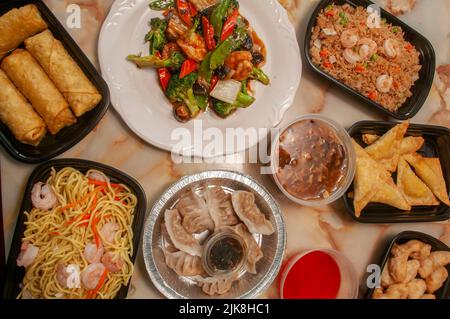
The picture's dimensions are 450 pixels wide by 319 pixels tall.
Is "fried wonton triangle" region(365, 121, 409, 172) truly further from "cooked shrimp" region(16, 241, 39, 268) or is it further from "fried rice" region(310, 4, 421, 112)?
"cooked shrimp" region(16, 241, 39, 268)

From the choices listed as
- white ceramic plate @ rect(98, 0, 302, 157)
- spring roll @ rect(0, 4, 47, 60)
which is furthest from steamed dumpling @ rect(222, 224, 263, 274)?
spring roll @ rect(0, 4, 47, 60)

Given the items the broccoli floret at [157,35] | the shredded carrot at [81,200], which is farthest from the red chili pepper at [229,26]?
the shredded carrot at [81,200]

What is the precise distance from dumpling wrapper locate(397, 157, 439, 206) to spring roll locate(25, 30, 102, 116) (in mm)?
1962

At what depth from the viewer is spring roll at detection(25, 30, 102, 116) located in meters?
2.51

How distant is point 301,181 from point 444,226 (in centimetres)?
113

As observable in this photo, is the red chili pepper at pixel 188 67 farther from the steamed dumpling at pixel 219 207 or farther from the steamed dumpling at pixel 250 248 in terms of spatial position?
the steamed dumpling at pixel 250 248

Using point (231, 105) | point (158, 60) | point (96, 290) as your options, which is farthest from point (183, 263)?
point (158, 60)

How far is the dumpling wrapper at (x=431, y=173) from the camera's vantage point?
278 cm

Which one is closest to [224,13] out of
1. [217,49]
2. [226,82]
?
[217,49]

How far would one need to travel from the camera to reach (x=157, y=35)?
8.63 ft

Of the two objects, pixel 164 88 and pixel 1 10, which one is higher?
pixel 1 10

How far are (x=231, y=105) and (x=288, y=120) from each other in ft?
1.40
